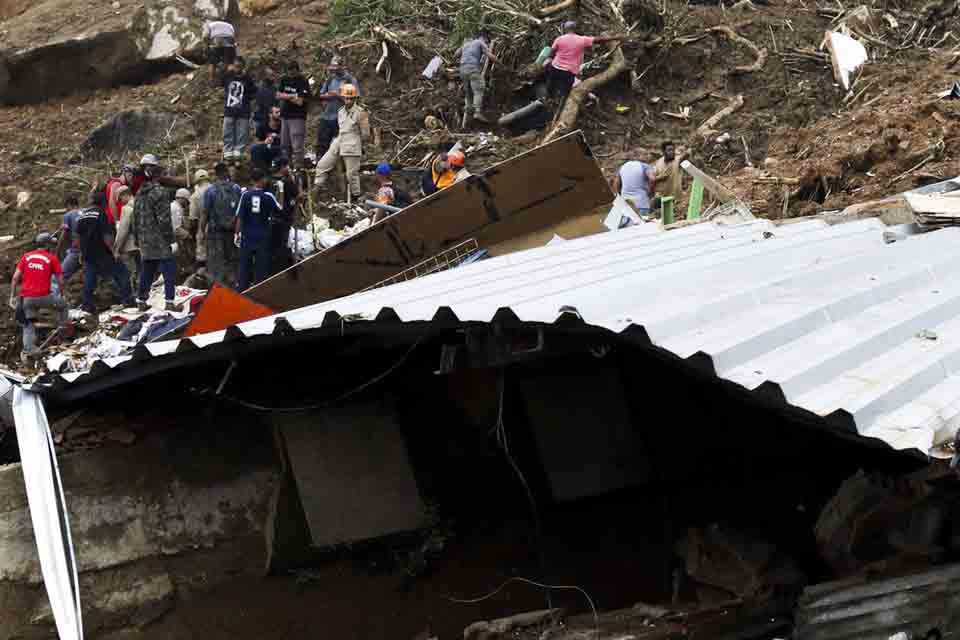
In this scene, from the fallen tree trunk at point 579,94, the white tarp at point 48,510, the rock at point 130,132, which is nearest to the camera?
the white tarp at point 48,510

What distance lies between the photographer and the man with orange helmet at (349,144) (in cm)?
1661

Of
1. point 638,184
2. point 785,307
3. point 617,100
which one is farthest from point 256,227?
point 785,307

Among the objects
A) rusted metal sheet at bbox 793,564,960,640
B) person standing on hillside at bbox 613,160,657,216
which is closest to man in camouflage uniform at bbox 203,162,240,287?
person standing on hillside at bbox 613,160,657,216

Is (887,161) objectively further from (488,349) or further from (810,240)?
(488,349)

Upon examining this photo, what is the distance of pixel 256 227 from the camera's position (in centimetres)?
1372

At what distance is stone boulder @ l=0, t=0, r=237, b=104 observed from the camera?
865 inches

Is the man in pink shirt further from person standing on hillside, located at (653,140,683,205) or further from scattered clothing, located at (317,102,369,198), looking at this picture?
person standing on hillside, located at (653,140,683,205)

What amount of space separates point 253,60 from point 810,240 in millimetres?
13614

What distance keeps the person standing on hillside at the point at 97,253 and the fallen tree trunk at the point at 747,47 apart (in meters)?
9.08

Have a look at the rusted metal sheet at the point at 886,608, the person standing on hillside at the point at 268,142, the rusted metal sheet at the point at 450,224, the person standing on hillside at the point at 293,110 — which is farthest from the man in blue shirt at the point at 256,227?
the rusted metal sheet at the point at 886,608

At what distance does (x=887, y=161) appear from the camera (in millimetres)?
13953

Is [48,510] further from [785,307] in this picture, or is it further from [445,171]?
[445,171]

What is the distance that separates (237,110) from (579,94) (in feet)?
15.2

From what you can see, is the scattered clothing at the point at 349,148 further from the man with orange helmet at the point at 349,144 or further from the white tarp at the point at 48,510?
the white tarp at the point at 48,510
